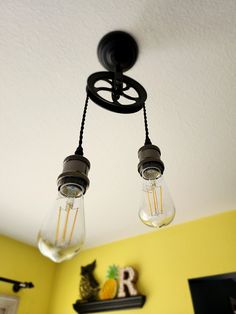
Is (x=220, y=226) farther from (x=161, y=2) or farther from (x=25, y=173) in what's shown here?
(x=161, y=2)

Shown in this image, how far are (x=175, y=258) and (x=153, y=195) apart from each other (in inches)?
49.2

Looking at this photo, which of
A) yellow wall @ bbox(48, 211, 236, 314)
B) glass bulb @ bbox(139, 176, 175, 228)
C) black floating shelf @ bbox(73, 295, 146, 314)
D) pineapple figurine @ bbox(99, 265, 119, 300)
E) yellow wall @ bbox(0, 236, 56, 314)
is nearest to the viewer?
glass bulb @ bbox(139, 176, 175, 228)

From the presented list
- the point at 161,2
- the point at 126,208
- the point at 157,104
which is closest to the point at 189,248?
the point at 126,208

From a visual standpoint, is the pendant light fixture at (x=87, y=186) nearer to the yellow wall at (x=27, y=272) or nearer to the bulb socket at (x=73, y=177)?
the bulb socket at (x=73, y=177)

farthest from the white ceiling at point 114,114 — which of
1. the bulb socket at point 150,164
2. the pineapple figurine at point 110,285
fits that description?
the pineapple figurine at point 110,285

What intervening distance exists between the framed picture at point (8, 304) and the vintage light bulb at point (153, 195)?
180 cm

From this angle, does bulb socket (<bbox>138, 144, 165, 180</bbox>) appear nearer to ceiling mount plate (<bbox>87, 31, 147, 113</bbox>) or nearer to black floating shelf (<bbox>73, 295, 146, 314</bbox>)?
ceiling mount plate (<bbox>87, 31, 147, 113</bbox>)

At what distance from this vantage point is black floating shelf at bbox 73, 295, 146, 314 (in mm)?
1676

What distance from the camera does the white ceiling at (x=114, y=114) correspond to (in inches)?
29.1

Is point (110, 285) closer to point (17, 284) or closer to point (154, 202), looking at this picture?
point (17, 284)

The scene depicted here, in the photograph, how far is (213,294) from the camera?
68.7 inches

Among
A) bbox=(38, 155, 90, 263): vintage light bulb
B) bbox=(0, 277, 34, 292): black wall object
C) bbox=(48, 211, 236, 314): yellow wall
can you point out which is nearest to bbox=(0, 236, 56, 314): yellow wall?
bbox=(0, 277, 34, 292): black wall object

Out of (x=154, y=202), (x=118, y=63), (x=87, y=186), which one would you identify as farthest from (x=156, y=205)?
(x=118, y=63)

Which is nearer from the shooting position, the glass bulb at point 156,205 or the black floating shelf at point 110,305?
the glass bulb at point 156,205
